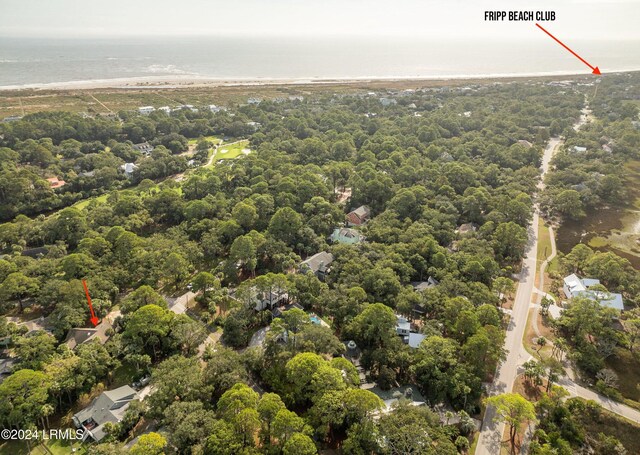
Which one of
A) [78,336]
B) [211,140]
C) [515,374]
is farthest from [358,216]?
[211,140]

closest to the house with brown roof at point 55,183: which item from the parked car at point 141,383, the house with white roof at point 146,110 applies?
the house with white roof at point 146,110

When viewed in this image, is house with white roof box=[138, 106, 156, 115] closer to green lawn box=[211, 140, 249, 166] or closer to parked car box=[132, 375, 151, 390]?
green lawn box=[211, 140, 249, 166]

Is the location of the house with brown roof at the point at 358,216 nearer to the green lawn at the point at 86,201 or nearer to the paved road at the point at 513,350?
the paved road at the point at 513,350

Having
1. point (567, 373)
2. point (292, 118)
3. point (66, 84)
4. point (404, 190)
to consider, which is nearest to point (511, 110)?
point (292, 118)

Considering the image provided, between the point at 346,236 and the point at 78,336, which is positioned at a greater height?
the point at 346,236

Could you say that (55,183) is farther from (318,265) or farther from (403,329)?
(403,329)
